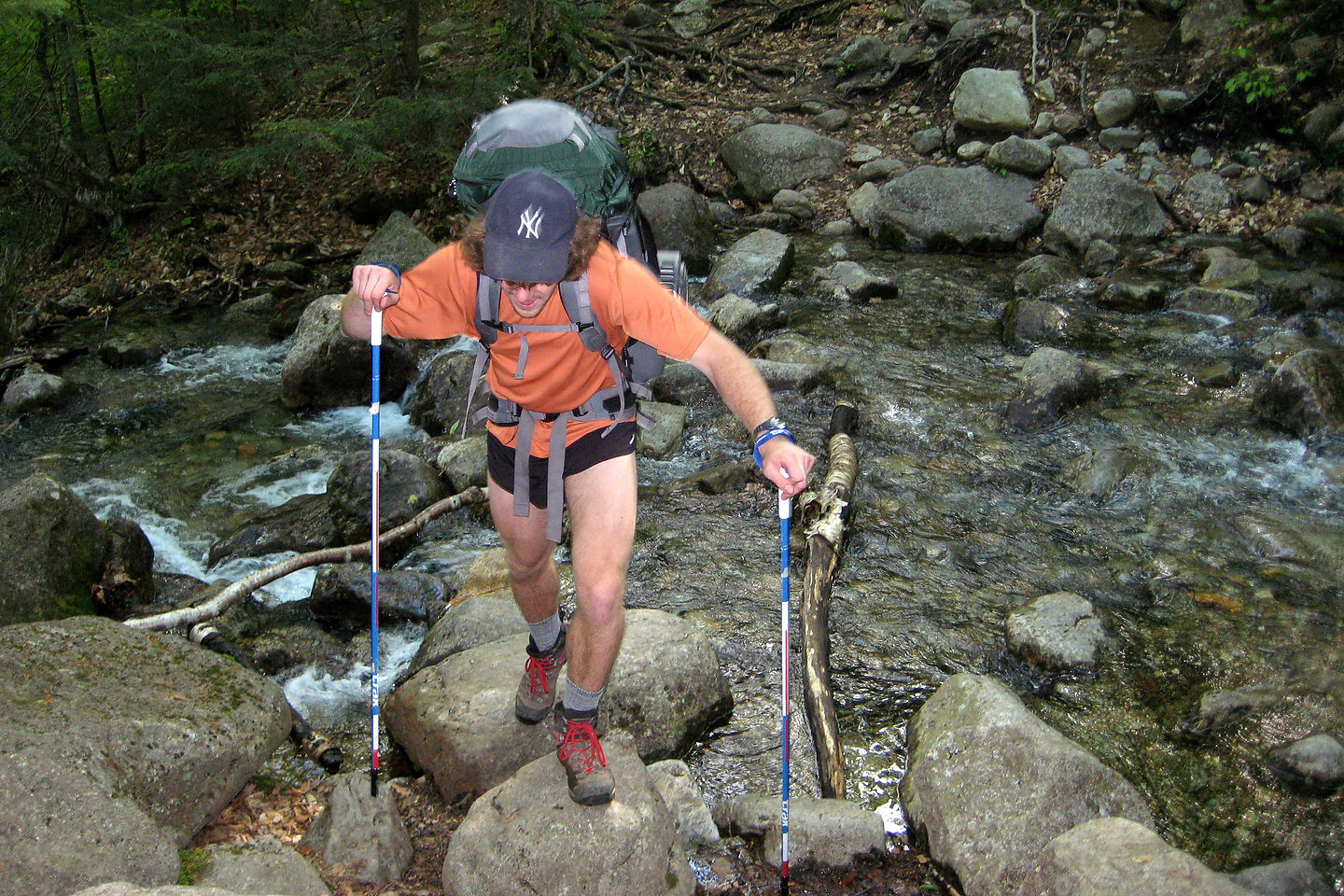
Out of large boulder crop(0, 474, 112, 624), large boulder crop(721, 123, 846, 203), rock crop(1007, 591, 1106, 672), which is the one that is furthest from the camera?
large boulder crop(721, 123, 846, 203)

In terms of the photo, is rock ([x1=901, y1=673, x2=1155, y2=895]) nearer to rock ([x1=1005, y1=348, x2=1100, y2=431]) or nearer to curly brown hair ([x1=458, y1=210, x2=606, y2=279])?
curly brown hair ([x1=458, y1=210, x2=606, y2=279])

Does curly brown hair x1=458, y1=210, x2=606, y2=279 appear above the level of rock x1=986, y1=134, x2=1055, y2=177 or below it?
above

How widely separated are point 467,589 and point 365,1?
42.9ft

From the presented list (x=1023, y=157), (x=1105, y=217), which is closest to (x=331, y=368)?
(x=1105, y=217)

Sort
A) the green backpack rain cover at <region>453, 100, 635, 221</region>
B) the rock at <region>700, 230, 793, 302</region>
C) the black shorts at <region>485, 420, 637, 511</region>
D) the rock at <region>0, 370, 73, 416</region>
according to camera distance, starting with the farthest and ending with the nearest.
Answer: the rock at <region>700, 230, 793, 302</region>
the rock at <region>0, 370, 73, 416</region>
the black shorts at <region>485, 420, 637, 511</region>
the green backpack rain cover at <region>453, 100, 635, 221</region>

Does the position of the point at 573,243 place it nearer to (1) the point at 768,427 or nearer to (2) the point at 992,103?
(1) the point at 768,427

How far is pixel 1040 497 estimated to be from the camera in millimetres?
7902

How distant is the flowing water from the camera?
5.32 m

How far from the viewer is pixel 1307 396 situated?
8500 millimetres

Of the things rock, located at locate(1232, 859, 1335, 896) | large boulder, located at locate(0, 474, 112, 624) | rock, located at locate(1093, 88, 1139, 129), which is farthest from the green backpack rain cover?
rock, located at locate(1093, 88, 1139, 129)

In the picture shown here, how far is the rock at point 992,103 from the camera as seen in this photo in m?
15.1

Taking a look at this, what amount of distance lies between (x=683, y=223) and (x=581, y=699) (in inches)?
408


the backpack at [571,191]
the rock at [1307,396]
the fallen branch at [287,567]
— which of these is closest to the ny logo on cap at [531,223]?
the backpack at [571,191]

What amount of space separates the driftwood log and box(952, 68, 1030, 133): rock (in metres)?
8.46
